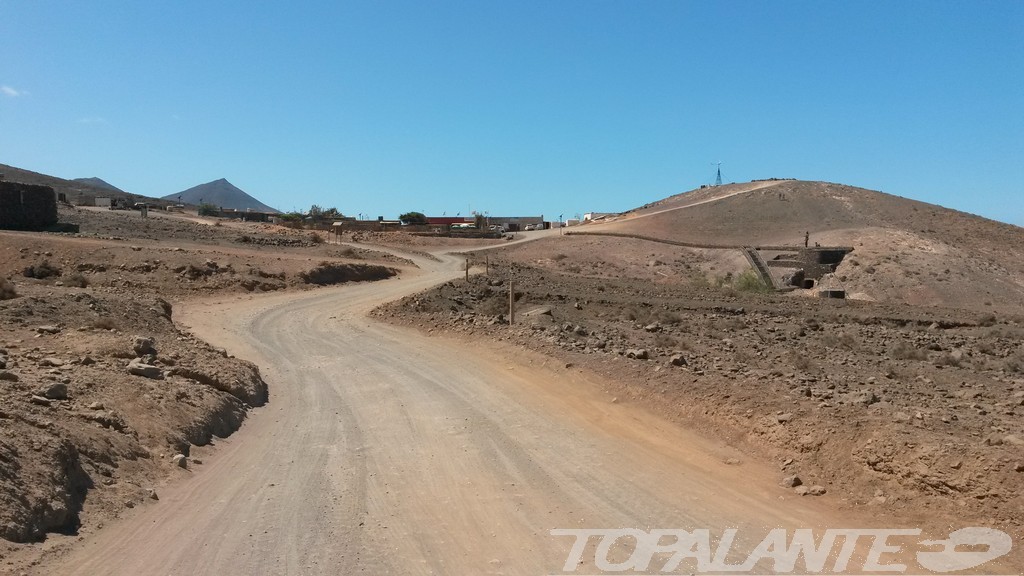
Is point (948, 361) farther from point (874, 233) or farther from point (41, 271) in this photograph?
point (874, 233)

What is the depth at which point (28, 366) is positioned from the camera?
10.2 metres

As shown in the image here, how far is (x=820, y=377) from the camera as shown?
42.1ft


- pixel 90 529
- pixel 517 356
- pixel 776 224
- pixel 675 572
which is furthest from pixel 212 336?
pixel 776 224

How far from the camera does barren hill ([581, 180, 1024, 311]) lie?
5743 cm

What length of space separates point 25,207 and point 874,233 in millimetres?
74306

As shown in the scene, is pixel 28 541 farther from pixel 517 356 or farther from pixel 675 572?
pixel 517 356

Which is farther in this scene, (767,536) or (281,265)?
(281,265)

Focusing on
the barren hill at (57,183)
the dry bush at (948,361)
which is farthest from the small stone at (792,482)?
the barren hill at (57,183)

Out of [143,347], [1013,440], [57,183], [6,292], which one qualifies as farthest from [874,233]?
[57,183]

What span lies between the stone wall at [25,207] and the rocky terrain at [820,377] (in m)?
31.6

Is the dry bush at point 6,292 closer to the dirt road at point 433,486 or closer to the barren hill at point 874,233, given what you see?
the dirt road at point 433,486

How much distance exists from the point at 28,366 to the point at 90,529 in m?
4.76

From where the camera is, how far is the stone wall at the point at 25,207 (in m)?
43.1

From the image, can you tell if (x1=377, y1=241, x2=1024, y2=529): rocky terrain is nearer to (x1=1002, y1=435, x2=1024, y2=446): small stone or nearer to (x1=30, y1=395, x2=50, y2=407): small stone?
(x1=1002, y1=435, x2=1024, y2=446): small stone
